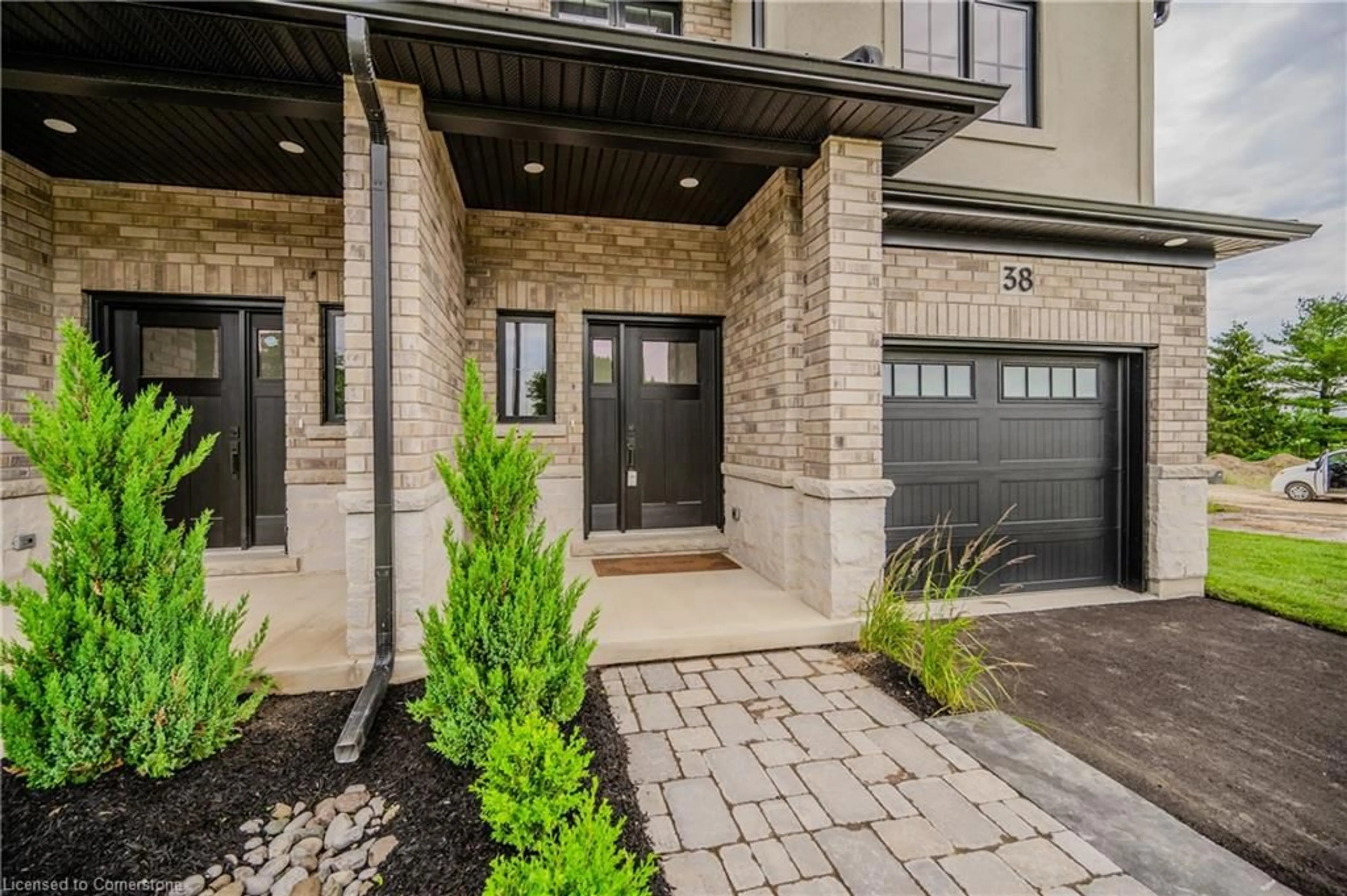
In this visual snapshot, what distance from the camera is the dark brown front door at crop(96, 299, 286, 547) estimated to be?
421 cm

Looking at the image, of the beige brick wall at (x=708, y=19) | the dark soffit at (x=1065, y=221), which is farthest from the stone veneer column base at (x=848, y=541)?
the beige brick wall at (x=708, y=19)

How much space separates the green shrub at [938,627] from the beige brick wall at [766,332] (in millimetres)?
1067

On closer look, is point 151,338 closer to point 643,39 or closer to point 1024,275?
point 643,39

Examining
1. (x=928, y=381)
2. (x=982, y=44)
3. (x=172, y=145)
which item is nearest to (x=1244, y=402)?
(x=982, y=44)

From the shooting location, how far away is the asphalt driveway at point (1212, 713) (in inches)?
76.0

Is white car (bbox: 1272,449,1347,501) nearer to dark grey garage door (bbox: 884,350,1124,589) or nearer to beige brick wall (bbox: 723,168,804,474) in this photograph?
dark grey garage door (bbox: 884,350,1124,589)

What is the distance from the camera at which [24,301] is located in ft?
11.8

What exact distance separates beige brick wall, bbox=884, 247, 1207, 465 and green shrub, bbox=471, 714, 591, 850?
11.8ft

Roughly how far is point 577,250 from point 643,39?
2.32 metres

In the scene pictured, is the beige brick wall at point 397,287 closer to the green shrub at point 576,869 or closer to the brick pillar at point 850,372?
the green shrub at point 576,869

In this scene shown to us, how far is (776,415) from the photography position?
13.2 ft

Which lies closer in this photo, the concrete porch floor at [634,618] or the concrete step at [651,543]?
the concrete porch floor at [634,618]

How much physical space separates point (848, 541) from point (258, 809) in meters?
3.00

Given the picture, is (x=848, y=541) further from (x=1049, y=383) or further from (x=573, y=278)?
(x=573, y=278)
